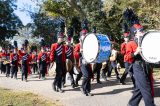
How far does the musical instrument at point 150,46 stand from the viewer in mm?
8195

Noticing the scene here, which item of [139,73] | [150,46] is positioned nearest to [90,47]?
[139,73]

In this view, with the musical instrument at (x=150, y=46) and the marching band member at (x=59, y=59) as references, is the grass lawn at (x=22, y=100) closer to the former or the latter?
the marching band member at (x=59, y=59)

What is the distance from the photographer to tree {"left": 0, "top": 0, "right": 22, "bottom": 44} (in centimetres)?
6350

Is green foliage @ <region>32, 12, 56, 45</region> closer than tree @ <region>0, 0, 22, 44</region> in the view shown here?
No

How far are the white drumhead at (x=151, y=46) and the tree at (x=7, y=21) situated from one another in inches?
2192

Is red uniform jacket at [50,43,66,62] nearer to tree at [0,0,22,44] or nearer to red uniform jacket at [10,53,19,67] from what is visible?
red uniform jacket at [10,53,19,67]

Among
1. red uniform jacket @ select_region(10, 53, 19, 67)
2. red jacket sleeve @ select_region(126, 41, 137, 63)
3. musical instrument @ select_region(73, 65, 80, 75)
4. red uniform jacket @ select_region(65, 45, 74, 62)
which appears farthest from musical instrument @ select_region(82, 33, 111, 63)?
red uniform jacket @ select_region(10, 53, 19, 67)

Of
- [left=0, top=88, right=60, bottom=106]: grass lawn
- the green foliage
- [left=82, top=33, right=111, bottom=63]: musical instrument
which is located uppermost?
the green foliage

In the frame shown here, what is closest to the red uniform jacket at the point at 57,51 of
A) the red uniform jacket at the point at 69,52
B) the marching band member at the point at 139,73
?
the red uniform jacket at the point at 69,52

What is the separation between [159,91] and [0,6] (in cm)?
5364

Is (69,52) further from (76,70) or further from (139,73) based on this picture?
(139,73)

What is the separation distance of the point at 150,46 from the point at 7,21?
2280 inches

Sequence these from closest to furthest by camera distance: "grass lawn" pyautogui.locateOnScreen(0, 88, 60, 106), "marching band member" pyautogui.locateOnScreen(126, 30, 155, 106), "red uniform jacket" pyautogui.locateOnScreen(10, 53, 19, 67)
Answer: "marching band member" pyautogui.locateOnScreen(126, 30, 155, 106) → "grass lawn" pyautogui.locateOnScreen(0, 88, 60, 106) → "red uniform jacket" pyautogui.locateOnScreen(10, 53, 19, 67)

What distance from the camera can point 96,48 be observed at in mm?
10922
